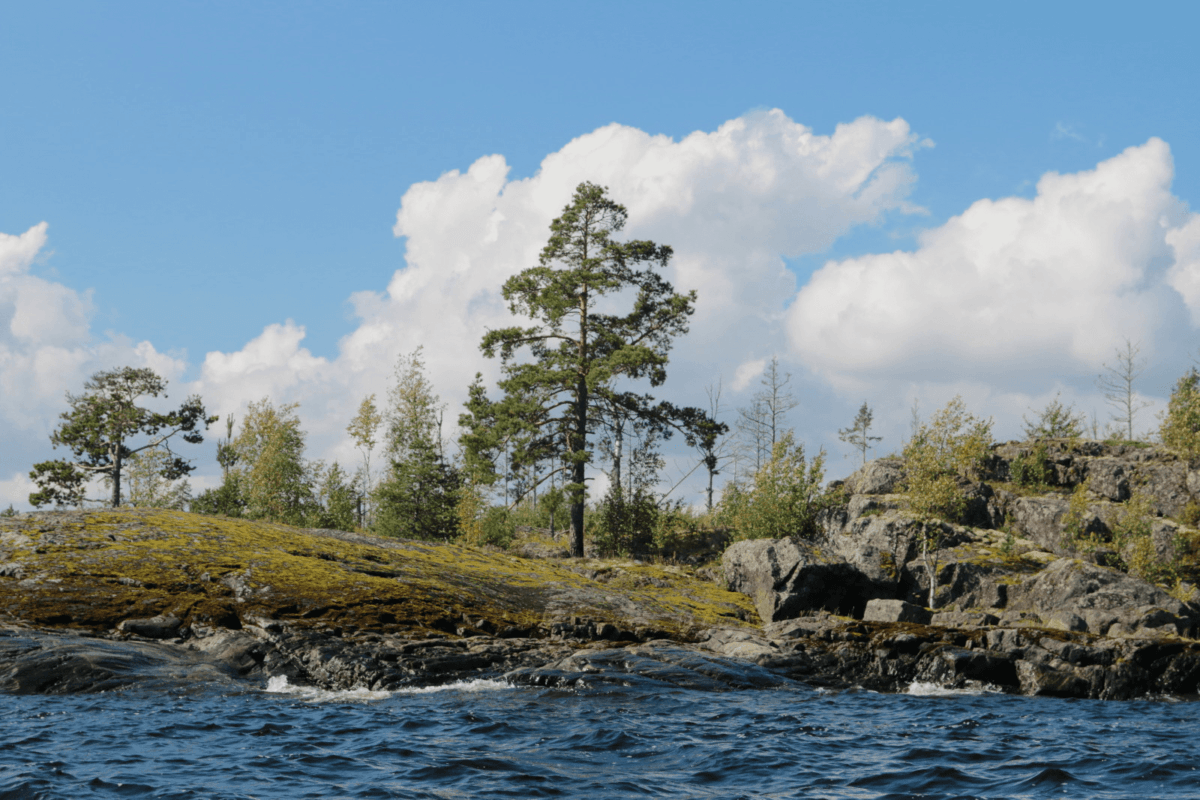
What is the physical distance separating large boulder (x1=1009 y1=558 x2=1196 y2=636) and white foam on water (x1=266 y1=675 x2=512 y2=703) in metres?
17.5

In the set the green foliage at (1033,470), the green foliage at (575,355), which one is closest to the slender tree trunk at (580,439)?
the green foliage at (575,355)

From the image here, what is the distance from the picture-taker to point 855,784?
10312mm

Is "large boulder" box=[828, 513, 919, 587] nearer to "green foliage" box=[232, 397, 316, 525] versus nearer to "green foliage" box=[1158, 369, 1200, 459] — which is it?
"green foliage" box=[1158, 369, 1200, 459]

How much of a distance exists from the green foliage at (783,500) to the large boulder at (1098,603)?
9715mm

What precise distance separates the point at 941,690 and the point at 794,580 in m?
8.07

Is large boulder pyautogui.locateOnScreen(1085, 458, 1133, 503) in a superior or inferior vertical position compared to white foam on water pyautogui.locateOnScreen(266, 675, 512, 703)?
superior

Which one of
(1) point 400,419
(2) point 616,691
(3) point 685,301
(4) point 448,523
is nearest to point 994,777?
(2) point 616,691

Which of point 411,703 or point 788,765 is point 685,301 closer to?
point 411,703

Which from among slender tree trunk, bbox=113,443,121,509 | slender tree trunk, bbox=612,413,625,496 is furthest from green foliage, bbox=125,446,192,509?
slender tree trunk, bbox=612,413,625,496

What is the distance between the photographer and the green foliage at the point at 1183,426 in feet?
133

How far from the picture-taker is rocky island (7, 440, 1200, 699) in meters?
17.6

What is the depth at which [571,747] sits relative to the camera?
11773 mm

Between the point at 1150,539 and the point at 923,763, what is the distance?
27.4 m

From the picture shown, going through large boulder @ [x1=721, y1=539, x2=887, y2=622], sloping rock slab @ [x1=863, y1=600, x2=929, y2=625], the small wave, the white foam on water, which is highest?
large boulder @ [x1=721, y1=539, x2=887, y2=622]
